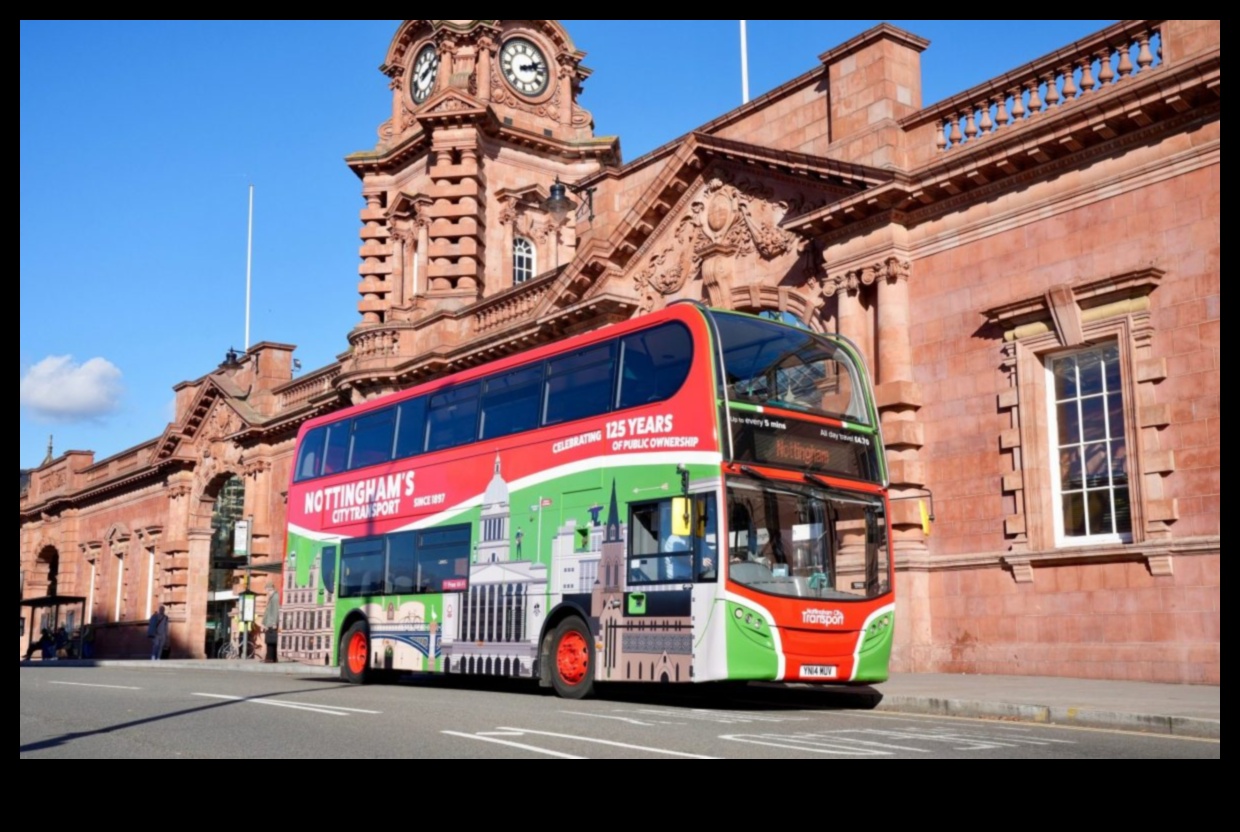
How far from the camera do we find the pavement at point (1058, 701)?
37.2 ft

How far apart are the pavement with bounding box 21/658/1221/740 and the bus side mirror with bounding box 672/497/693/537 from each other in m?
3.03

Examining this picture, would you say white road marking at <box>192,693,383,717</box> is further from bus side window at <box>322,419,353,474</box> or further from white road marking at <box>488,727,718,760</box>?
bus side window at <box>322,419,353,474</box>

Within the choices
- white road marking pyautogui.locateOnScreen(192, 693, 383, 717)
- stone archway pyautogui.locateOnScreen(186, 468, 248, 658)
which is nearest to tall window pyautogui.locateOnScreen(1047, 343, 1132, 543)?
white road marking pyautogui.locateOnScreen(192, 693, 383, 717)

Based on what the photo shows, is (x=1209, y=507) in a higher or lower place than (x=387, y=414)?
lower

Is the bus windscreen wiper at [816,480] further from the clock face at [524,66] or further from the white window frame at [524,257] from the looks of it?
the clock face at [524,66]

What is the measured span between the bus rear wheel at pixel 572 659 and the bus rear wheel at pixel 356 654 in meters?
4.70

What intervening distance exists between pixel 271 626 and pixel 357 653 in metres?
17.6

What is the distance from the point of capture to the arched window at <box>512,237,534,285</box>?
1671 inches

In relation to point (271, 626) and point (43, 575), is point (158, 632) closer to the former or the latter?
point (271, 626)

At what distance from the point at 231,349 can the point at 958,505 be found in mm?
33854

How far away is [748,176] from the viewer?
24.8 m

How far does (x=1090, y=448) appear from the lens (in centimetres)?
1842

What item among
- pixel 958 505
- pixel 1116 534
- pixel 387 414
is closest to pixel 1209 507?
pixel 1116 534
